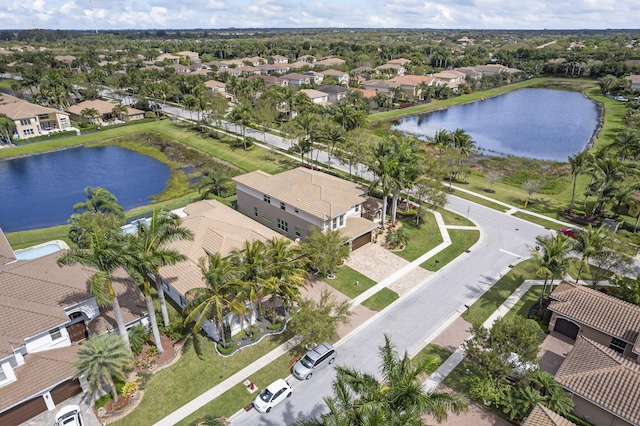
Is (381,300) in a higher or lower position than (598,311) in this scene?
lower

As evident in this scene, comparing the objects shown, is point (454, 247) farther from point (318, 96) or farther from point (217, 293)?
point (318, 96)

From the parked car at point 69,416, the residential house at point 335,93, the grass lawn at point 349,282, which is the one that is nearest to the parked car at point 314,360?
the grass lawn at point 349,282

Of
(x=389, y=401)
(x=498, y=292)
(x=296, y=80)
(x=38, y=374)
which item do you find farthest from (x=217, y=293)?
(x=296, y=80)

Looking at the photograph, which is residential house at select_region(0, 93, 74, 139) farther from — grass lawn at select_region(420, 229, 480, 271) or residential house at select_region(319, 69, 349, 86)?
grass lawn at select_region(420, 229, 480, 271)

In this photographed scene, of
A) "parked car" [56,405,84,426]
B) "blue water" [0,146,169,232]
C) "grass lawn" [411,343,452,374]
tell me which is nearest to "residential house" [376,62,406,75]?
"blue water" [0,146,169,232]

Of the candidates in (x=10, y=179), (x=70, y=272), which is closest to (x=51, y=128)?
(x=10, y=179)
